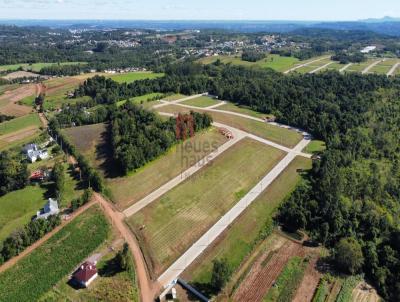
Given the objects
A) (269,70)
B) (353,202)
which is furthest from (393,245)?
(269,70)

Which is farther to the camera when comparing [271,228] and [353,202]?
[353,202]

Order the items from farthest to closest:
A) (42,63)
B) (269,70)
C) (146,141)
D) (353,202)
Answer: (42,63) < (269,70) < (146,141) < (353,202)

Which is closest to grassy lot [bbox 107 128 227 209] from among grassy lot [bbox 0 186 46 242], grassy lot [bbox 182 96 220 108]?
grassy lot [bbox 0 186 46 242]

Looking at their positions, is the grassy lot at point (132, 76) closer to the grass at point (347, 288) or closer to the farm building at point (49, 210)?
the farm building at point (49, 210)

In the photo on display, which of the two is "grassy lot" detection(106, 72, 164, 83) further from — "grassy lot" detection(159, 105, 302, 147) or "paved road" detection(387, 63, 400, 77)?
"paved road" detection(387, 63, 400, 77)

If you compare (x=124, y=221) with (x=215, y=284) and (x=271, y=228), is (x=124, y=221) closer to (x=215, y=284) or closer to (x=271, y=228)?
(x=215, y=284)

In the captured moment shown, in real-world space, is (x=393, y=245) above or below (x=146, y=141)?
below

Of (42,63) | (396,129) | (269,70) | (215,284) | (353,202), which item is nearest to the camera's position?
(215,284)
